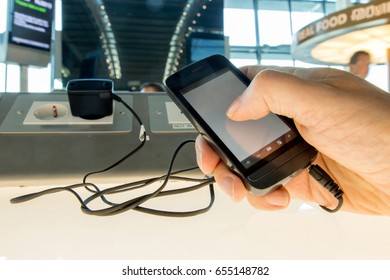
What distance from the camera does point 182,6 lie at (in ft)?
5.82

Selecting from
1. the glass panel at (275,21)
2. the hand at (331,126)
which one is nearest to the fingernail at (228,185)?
the hand at (331,126)

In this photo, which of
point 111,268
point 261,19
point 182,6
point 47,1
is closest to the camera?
point 111,268

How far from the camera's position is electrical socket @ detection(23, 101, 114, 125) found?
1.82 feet

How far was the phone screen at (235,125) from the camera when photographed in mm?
438

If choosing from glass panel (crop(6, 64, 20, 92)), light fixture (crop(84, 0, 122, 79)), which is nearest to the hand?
glass panel (crop(6, 64, 20, 92))

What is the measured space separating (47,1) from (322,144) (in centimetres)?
149

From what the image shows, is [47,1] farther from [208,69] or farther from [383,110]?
[383,110]

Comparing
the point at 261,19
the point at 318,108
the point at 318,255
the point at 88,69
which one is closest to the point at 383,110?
the point at 318,108

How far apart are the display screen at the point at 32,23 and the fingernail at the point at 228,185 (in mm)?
1090

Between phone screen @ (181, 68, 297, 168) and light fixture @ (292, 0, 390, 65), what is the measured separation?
194 inches

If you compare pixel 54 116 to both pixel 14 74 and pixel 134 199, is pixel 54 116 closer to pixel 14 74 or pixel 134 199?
pixel 134 199

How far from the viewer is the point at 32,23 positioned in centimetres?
138

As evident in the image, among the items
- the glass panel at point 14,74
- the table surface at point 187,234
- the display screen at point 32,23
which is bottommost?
the table surface at point 187,234

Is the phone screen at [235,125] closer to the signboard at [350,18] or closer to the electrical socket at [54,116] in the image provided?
the electrical socket at [54,116]
